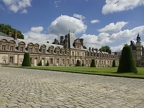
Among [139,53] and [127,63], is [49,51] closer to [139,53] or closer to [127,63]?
[127,63]

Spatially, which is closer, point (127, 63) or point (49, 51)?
point (127, 63)

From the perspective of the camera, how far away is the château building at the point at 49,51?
37344mm

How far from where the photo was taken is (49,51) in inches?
1828

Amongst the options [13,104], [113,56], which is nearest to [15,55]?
[13,104]

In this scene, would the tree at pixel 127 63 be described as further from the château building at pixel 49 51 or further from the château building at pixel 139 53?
the château building at pixel 139 53

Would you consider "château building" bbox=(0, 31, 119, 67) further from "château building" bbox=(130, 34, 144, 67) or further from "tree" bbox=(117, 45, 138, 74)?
"château building" bbox=(130, 34, 144, 67)

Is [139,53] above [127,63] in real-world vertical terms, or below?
above

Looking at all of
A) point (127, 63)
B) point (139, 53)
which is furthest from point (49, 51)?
point (139, 53)

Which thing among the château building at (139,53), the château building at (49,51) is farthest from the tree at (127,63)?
the château building at (139,53)

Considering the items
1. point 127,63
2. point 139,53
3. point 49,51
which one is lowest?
point 127,63

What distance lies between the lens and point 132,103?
15.6ft

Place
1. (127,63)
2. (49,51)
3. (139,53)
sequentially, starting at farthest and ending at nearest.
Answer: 1. (139,53)
2. (49,51)
3. (127,63)

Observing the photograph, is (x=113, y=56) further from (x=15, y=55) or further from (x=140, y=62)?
(x=15, y=55)

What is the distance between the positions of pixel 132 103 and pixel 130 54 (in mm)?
A: 15931
